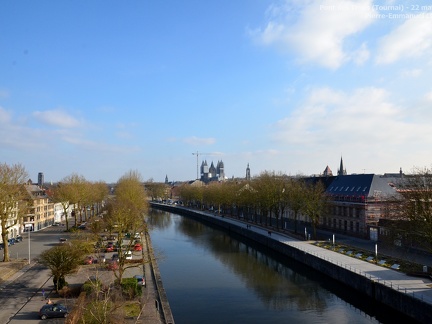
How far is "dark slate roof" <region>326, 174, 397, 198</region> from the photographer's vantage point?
6431 cm

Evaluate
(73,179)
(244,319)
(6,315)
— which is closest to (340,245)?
(244,319)

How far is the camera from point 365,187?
216ft

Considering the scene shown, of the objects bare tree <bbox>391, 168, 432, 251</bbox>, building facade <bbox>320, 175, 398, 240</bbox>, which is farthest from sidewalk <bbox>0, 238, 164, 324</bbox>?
building facade <bbox>320, 175, 398, 240</bbox>

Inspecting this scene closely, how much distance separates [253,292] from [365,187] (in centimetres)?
3520

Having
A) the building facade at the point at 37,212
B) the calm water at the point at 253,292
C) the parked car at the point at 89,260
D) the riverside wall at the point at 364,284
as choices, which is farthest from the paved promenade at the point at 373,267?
the building facade at the point at 37,212

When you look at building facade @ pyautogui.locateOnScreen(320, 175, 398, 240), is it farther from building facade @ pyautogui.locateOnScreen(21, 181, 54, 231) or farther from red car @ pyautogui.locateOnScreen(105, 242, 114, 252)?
building facade @ pyautogui.locateOnScreen(21, 181, 54, 231)

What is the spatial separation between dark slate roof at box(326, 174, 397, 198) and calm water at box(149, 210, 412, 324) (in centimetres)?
1879

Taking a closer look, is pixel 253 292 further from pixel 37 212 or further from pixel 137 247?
pixel 37 212

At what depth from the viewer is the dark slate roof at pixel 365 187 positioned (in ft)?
211

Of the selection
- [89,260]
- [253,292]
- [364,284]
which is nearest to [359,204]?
[364,284]

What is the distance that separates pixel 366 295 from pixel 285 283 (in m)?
9.12

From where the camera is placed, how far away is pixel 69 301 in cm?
3120

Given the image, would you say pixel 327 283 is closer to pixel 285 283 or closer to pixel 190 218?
pixel 285 283

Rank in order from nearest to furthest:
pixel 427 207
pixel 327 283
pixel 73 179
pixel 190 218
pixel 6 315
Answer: pixel 6 315, pixel 427 207, pixel 327 283, pixel 73 179, pixel 190 218
